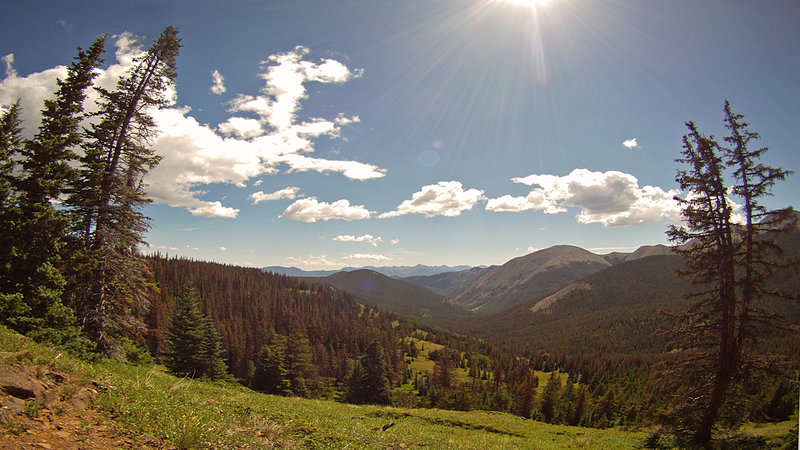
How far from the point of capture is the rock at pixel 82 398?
7.53 m

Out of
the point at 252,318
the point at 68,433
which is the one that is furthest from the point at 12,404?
the point at 252,318

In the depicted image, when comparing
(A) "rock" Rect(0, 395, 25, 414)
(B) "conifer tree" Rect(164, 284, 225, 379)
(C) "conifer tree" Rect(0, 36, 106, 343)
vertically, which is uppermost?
(C) "conifer tree" Rect(0, 36, 106, 343)

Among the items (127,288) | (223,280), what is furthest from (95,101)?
(223,280)

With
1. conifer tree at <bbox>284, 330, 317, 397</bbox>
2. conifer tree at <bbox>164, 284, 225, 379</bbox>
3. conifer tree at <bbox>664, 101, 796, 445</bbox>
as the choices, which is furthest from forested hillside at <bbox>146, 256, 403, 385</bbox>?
conifer tree at <bbox>664, 101, 796, 445</bbox>

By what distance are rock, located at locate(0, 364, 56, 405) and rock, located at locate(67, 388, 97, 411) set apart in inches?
15.8

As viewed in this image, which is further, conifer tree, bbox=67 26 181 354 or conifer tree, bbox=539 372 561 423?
conifer tree, bbox=539 372 561 423

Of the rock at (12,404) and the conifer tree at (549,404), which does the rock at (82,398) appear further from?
the conifer tree at (549,404)

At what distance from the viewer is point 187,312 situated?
160 ft

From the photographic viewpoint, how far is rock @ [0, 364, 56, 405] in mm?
7023

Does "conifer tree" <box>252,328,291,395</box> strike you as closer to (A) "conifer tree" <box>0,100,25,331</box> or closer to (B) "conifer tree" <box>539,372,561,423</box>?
(A) "conifer tree" <box>0,100,25,331</box>

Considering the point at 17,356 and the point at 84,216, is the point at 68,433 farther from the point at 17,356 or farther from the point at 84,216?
the point at 84,216

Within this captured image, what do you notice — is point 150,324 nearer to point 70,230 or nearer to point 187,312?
point 187,312

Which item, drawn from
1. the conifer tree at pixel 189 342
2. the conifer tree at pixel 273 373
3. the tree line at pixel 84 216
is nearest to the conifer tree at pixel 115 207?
the tree line at pixel 84 216

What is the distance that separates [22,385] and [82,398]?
1192mm
